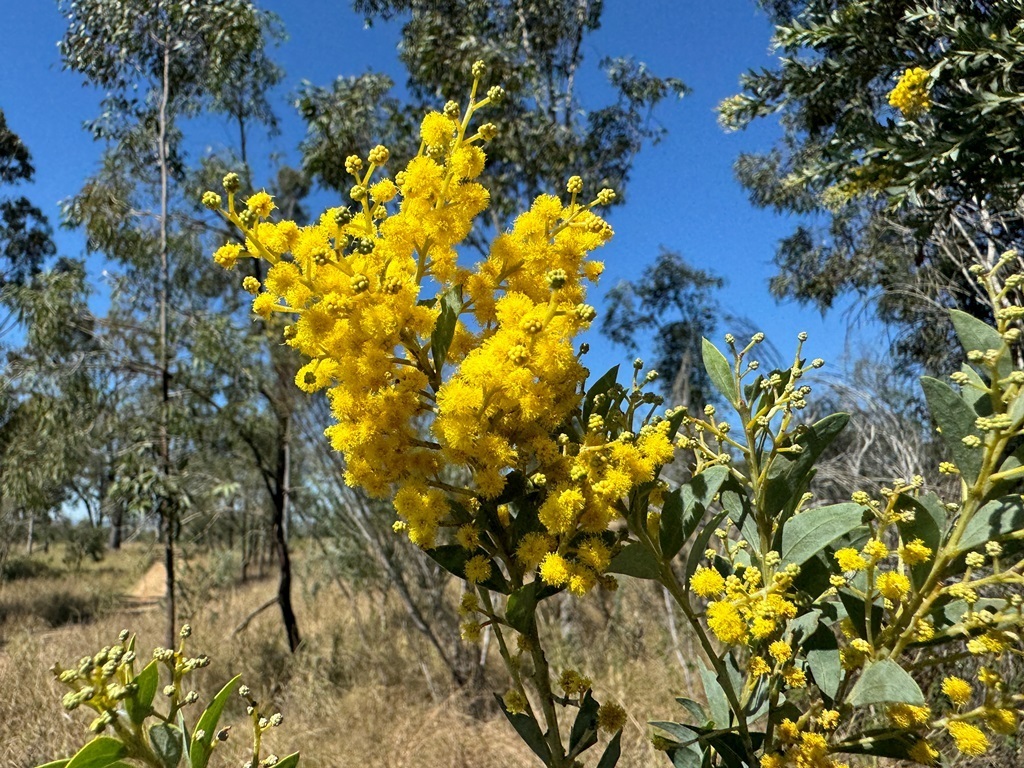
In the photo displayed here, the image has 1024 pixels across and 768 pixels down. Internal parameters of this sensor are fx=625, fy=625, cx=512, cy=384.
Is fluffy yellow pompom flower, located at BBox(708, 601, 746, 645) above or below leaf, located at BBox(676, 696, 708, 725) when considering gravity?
above

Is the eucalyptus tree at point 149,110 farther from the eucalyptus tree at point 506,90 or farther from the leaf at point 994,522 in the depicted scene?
the leaf at point 994,522

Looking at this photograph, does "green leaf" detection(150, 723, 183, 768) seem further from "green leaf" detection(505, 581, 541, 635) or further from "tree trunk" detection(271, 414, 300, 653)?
"tree trunk" detection(271, 414, 300, 653)

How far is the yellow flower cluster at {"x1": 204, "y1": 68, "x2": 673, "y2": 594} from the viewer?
0.55 metres

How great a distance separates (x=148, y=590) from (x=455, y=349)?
1259 centimetres

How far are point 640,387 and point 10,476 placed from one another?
5.32 m

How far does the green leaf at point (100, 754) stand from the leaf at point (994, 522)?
693 millimetres

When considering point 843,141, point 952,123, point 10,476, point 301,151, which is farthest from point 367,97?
point 952,123

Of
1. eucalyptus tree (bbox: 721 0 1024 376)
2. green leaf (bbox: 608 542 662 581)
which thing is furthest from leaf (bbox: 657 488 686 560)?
eucalyptus tree (bbox: 721 0 1024 376)

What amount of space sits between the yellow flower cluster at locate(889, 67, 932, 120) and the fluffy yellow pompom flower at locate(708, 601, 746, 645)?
208 cm

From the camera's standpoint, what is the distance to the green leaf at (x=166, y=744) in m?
0.48

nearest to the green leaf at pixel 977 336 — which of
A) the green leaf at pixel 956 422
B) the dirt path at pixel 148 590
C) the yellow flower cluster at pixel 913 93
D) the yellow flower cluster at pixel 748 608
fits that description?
the green leaf at pixel 956 422

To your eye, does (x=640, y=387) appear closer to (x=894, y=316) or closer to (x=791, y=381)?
(x=791, y=381)

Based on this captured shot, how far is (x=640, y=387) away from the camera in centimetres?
64

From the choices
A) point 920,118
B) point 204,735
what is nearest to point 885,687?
point 204,735
